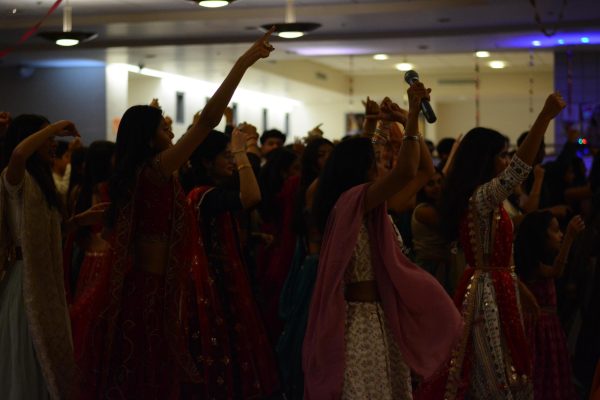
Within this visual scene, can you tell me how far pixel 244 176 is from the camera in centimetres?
424

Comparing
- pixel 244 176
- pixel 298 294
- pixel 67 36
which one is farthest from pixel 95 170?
pixel 67 36

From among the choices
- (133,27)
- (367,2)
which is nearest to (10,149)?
(367,2)

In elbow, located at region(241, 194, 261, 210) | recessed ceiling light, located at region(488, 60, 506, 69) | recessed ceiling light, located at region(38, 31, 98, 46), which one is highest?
recessed ceiling light, located at region(488, 60, 506, 69)

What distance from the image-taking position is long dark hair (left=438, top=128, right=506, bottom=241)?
4.21 metres

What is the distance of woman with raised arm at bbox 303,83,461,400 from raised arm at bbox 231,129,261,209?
0.69 m

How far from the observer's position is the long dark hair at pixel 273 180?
232 inches

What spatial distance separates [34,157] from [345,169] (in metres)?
1.32

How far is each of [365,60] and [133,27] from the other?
639 centimetres

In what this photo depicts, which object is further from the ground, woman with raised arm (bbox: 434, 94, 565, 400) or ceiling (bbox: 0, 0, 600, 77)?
ceiling (bbox: 0, 0, 600, 77)

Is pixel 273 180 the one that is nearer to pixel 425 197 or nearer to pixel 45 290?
pixel 425 197

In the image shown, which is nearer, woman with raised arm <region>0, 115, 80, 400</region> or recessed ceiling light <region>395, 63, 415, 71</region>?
woman with raised arm <region>0, 115, 80, 400</region>

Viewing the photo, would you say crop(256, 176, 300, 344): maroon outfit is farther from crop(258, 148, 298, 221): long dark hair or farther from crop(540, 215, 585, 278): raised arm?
crop(540, 215, 585, 278): raised arm

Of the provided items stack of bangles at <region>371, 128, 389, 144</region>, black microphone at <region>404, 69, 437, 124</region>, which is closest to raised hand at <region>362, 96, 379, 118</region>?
stack of bangles at <region>371, 128, 389, 144</region>

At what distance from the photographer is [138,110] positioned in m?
3.67
